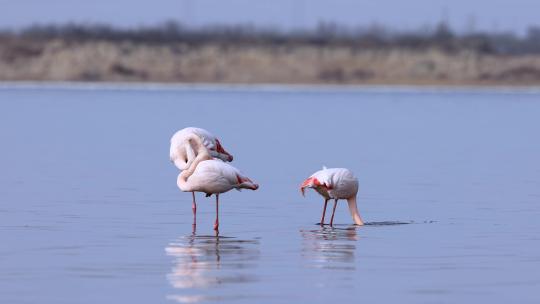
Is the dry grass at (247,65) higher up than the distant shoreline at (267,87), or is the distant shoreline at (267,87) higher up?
the dry grass at (247,65)

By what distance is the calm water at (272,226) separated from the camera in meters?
11.1

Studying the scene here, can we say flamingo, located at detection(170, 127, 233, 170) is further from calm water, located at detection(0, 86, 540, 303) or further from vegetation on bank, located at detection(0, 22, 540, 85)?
vegetation on bank, located at detection(0, 22, 540, 85)

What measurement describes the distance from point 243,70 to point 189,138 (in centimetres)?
8233

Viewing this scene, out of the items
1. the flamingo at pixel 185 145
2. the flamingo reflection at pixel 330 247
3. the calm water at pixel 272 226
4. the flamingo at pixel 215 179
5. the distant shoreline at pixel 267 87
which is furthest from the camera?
the distant shoreline at pixel 267 87

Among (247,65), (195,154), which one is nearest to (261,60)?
(247,65)

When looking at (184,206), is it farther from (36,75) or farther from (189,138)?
(36,75)

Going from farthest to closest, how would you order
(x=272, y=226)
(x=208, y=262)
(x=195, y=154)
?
(x=195, y=154) < (x=272, y=226) < (x=208, y=262)

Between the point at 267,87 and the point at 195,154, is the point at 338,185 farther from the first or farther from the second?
the point at 267,87

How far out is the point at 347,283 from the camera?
11336 mm

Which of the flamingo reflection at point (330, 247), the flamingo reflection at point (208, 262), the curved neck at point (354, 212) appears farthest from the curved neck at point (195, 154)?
the curved neck at point (354, 212)

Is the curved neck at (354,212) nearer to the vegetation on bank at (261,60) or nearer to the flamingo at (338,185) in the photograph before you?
the flamingo at (338,185)

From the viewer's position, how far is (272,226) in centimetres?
1530

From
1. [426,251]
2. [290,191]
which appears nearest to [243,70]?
[290,191]

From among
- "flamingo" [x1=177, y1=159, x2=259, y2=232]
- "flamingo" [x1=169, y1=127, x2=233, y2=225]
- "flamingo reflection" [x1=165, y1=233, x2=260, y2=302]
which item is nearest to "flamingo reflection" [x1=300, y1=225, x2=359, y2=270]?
"flamingo reflection" [x1=165, y1=233, x2=260, y2=302]
